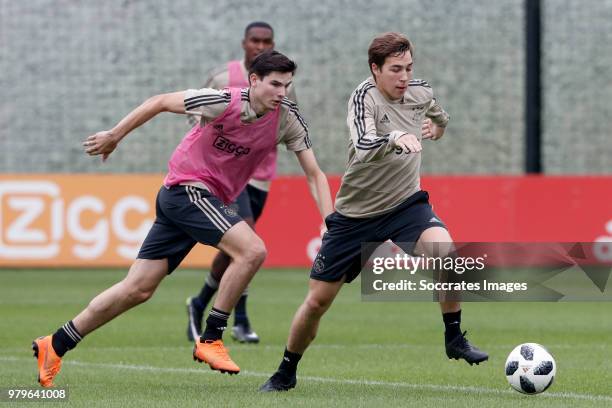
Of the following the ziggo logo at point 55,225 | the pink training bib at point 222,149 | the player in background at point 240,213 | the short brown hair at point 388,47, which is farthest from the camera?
the ziggo logo at point 55,225

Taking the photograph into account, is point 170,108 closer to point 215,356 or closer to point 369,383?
point 215,356

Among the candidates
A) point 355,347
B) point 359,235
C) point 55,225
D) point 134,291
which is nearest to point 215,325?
point 134,291

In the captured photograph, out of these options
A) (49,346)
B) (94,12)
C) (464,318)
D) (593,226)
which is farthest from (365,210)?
(94,12)

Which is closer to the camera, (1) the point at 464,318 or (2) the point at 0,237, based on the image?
(1) the point at 464,318

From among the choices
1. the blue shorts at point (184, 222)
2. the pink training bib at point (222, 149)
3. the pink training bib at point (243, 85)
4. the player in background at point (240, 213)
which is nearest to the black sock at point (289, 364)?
the blue shorts at point (184, 222)

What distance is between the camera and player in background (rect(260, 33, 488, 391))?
793 centimetres

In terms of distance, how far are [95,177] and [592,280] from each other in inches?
267

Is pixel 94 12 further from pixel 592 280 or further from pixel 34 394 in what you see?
pixel 34 394

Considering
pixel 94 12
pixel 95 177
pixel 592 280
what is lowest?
pixel 592 280

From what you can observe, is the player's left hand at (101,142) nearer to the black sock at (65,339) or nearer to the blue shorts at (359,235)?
the black sock at (65,339)

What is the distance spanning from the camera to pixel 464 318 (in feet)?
43.8

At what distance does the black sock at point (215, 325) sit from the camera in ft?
25.9

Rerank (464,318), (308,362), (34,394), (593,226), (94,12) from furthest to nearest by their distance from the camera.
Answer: (94,12) < (593,226) < (464,318) < (308,362) < (34,394)

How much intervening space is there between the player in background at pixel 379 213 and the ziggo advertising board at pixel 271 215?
10516 millimetres
